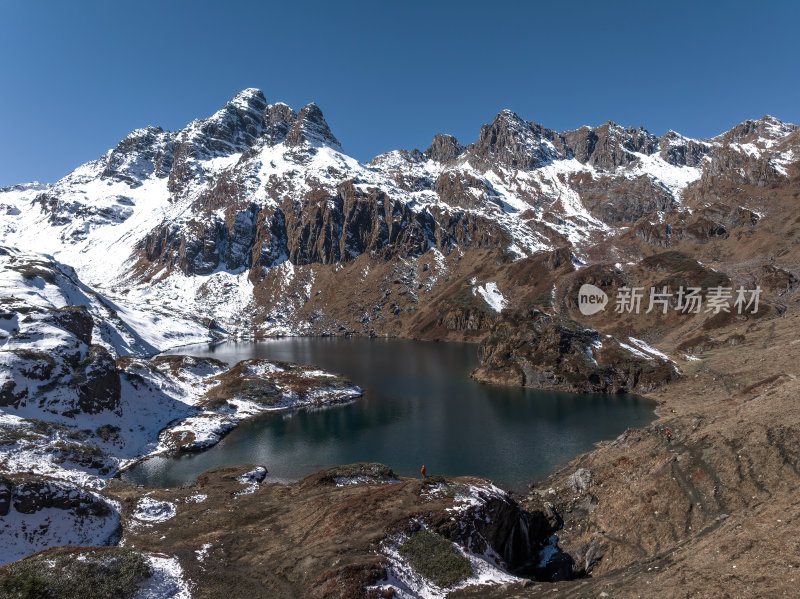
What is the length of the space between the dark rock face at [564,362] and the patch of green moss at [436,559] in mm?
82257

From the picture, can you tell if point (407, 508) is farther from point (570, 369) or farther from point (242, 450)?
point (570, 369)

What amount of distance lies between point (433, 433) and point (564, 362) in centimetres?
4991

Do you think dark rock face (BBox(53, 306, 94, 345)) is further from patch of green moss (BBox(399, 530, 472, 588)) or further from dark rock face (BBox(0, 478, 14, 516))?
→ patch of green moss (BBox(399, 530, 472, 588))

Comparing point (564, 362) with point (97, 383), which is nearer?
point (97, 383)

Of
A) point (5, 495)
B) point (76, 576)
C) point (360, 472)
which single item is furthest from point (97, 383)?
point (76, 576)

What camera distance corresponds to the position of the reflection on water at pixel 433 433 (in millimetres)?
61594

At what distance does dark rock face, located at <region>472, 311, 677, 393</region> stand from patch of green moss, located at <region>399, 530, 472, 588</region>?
82257mm

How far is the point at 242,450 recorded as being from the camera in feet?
236

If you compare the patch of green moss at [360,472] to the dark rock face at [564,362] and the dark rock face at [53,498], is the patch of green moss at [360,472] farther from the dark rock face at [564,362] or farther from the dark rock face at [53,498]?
the dark rock face at [564,362]

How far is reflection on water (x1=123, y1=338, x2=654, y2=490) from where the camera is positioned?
61594 mm

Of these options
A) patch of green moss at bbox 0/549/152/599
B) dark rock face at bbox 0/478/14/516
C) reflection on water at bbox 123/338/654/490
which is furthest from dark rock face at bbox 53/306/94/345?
patch of green moss at bbox 0/549/152/599

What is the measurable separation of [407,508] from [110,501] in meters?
32.9

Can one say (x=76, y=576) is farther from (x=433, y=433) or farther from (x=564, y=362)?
(x=564, y=362)

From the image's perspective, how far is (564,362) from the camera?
10925 cm
